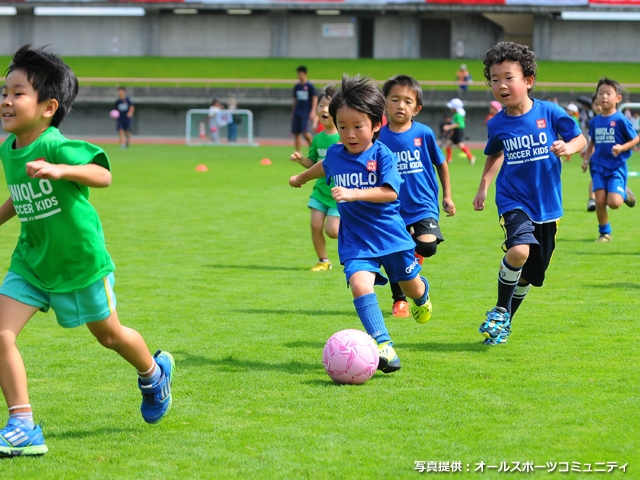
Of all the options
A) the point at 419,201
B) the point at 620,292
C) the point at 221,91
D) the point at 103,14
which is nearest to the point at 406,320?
the point at 419,201

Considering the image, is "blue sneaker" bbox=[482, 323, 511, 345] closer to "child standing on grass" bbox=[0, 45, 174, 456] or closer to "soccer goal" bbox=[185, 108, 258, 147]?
"child standing on grass" bbox=[0, 45, 174, 456]

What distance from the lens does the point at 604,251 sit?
11148 millimetres

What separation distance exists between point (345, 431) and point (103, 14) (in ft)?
169

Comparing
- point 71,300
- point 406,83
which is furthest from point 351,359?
point 406,83

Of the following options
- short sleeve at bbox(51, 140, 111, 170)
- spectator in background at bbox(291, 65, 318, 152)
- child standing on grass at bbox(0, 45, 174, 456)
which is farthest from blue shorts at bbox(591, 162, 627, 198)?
spectator in background at bbox(291, 65, 318, 152)

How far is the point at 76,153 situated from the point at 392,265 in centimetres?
235

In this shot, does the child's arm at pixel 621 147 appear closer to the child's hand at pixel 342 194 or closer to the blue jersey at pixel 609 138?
the blue jersey at pixel 609 138

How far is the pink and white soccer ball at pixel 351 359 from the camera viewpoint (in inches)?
212

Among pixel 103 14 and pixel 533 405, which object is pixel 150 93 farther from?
pixel 533 405

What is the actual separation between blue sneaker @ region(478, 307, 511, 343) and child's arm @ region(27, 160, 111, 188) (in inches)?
121

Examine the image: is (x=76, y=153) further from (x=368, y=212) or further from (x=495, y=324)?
(x=495, y=324)

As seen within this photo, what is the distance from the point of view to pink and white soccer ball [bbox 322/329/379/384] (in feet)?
17.7

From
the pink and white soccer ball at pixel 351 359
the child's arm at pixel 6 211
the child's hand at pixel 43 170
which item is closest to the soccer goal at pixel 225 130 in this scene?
the pink and white soccer ball at pixel 351 359

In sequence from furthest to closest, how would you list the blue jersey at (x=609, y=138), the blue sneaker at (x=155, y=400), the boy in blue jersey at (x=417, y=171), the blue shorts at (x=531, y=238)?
the blue jersey at (x=609, y=138), the boy in blue jersey at (x=417, y=171), the blue shorts at (x=531, y=238), the blue sneaker at (x=155, y=400)
